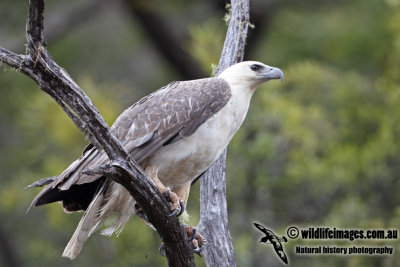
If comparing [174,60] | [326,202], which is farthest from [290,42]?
[326,202]

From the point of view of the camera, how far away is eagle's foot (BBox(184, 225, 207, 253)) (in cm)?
Answer: 541

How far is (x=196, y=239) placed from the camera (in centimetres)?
548

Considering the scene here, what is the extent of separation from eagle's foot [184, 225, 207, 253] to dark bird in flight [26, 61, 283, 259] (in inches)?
13.9

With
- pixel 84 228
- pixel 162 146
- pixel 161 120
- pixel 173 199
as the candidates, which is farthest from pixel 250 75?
pixel 84 228

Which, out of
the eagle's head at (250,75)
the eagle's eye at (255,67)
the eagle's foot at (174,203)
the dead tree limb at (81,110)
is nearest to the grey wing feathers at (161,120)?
the eagle's head at (250,75)

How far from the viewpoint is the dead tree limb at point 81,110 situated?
423cm

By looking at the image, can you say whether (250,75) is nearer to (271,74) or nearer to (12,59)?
(271,74)

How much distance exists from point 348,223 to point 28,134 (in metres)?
5.16

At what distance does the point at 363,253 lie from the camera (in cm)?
773

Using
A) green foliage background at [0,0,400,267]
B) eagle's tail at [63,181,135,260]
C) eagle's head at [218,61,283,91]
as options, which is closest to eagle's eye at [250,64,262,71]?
eagle's head at [218,61,283,91]

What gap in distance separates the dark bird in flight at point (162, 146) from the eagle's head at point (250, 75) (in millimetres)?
19

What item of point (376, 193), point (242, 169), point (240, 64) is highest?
point (240, 64)

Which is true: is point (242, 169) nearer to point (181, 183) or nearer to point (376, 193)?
point (376, 193)

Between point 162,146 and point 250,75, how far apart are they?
0.87 meters
